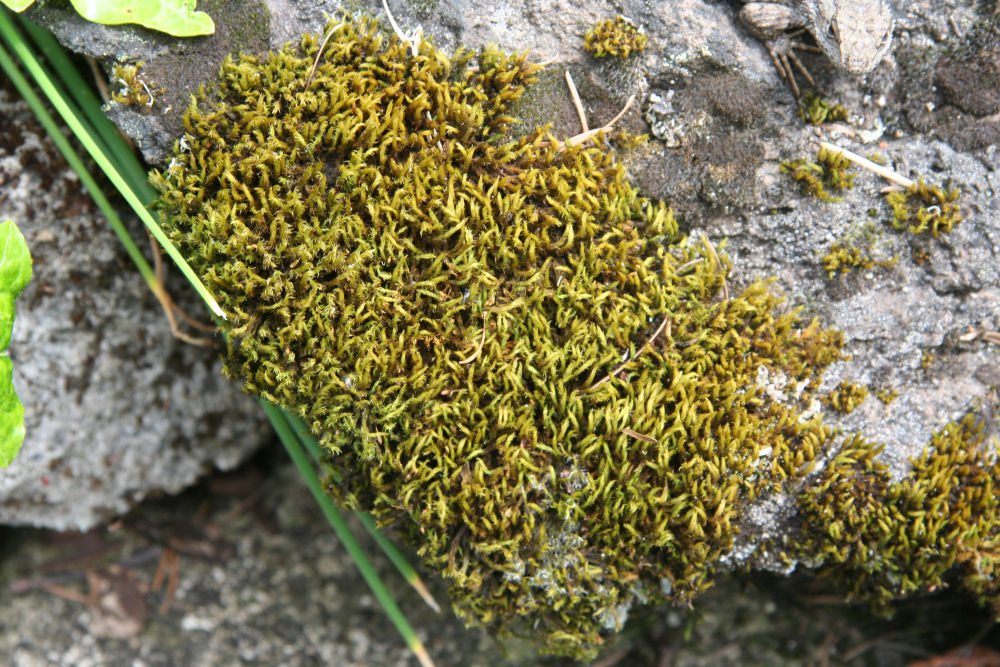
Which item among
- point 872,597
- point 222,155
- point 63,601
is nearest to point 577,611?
point 872,597

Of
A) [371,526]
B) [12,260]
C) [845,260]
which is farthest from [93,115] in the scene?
[845,260]

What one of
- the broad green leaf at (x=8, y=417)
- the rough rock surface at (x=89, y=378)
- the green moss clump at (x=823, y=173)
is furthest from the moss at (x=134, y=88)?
the green moss clump at (x=823, y=173)

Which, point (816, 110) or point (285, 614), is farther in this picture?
point (285, 614)

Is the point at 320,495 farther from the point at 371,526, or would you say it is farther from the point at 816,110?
the point at 816,110

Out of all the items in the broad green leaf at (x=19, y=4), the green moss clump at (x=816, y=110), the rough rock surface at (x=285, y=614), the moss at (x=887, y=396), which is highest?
the green moss clump at (x=816, y=110)

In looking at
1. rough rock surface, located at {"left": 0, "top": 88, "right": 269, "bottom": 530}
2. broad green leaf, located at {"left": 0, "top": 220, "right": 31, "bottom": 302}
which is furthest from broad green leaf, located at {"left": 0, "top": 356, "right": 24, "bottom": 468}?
rough rock surface, located at {"left": 0, "top": 88, "right": 269, "bottom": 530}

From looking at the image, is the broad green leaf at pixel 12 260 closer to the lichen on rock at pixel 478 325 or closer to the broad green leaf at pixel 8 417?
the broad green leaf at pixel 8 417
